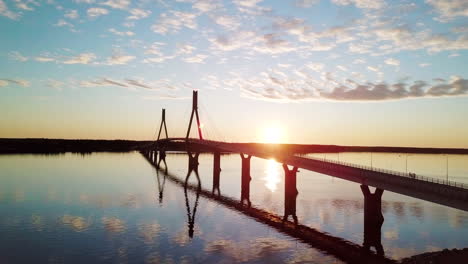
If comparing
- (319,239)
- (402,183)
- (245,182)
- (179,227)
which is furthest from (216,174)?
(402,183)


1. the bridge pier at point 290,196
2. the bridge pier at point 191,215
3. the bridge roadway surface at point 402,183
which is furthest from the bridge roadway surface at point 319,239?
the bridge roadway surface at point 402,183

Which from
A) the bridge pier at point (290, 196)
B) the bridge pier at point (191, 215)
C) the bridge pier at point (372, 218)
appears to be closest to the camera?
the bridge pier at point (372, 218)

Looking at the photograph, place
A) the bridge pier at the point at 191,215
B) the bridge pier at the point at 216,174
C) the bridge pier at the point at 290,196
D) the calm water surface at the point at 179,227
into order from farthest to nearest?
1. the bridge pier at the point at 216,174
2. the bridge pier at the point at 290,196
3. the bridge pier at the point at 191,215
4. the calm water surface at the point at 179,227

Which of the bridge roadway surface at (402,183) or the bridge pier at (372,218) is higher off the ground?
the bridge roadway surface at (402,183)

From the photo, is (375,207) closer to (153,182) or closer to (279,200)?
(279,200)

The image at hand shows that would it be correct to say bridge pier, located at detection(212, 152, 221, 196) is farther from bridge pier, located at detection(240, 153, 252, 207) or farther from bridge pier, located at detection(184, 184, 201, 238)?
bridge pier, located at detection(184, 184, 201, 238)

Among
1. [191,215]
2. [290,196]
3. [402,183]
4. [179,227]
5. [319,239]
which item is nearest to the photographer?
[319,239]

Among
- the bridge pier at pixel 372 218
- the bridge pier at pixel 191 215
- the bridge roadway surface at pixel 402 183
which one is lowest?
the bridge pier at pixel 191 215

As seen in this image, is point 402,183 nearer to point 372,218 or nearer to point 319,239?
point 372,218

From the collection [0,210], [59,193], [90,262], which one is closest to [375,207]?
[90,262]

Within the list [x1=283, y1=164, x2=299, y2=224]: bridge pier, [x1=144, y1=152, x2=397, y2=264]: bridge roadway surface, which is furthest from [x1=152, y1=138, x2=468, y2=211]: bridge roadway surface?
[x1=144, y1=152, x2=397, y2=264]: bridge roadway surface

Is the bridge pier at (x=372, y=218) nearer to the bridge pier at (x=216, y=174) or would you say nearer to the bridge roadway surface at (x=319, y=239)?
the bridge roadway surface at (x=319, y=239)

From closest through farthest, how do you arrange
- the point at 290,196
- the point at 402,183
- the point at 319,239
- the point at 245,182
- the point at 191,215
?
the point at 319,239 → the point at 402,183 → the point at 191,215 → the point at 290,196 → the point at 245,182

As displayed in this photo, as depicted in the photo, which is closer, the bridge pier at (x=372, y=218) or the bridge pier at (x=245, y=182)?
the bridge pier at (x=372, y=218)
